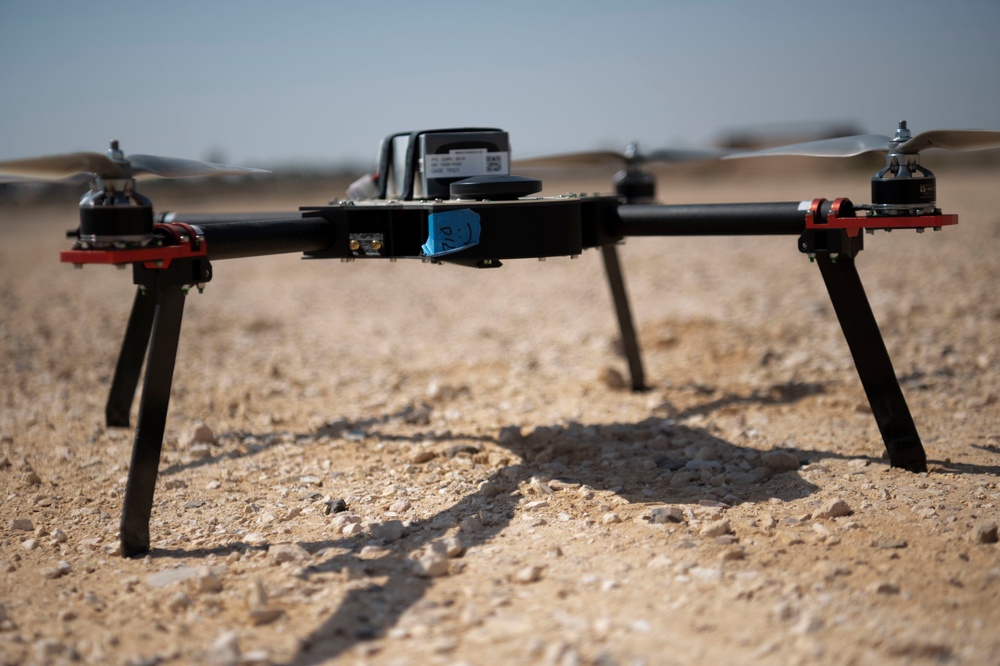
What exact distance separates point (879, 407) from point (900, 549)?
1.13 meters

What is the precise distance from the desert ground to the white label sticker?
1.59 meters

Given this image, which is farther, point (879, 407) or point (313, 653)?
point (879, 407)

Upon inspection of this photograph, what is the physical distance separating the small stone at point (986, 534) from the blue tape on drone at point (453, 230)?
2482 mm

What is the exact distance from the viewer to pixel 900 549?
357 cm

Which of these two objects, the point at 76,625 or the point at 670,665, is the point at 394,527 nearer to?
the point at 76,625

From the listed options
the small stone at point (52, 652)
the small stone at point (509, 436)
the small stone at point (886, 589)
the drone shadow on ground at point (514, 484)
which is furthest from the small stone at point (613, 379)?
the small stone at point (52, 652)

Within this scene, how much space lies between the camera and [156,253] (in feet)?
12.6

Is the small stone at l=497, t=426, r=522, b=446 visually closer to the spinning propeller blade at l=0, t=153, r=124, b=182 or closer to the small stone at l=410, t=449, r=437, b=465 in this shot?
the small stone at l=410, t=449, r=437, b=465

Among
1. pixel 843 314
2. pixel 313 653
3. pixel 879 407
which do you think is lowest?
pixel 313 653

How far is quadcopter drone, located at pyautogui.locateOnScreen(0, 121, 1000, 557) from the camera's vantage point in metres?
3.87

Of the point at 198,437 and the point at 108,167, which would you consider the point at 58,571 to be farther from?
the point at 198,437

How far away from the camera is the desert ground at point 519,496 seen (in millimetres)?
3064

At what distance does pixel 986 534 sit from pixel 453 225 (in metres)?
2.65

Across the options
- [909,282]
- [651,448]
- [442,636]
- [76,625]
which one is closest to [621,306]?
[651,448]
